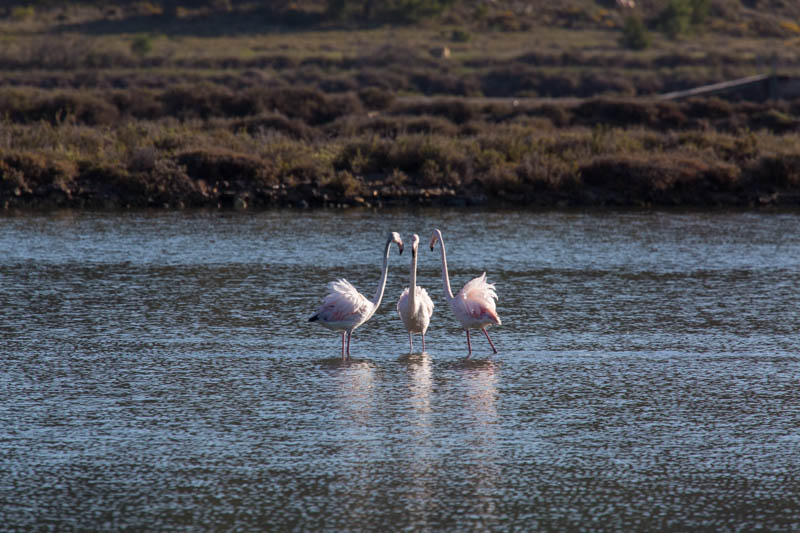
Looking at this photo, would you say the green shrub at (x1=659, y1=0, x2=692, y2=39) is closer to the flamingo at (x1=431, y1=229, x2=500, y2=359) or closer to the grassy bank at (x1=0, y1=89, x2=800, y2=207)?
the grassy bank at (x1=0, y1=89, x2=800, y2=207)

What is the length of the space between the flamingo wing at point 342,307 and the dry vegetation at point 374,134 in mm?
11549

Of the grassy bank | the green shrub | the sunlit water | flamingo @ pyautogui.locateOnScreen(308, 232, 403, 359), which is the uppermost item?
the green shrub

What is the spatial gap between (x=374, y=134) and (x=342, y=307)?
1750cm

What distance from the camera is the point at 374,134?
2653cm

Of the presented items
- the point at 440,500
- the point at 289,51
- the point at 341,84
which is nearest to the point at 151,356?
the point at 440,500

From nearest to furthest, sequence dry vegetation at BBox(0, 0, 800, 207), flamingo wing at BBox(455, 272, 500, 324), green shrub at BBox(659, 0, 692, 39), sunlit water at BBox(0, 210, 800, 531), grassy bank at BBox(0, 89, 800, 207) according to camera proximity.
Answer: sunlit water at BBox(0, 210, 800, 531), flamingo wing at BBox(455, 272, 500, 324), grassy bank at BBox(0, 89, 800, 207), dry vegetation at BBox(0, 0, 800, 207), green shrub at BBox(659, 0, 692, 39)

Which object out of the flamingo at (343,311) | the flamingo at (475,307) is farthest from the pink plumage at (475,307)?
the flamingo at (343,311)

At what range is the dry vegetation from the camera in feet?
69.5

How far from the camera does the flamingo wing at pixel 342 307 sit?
30.8 feet

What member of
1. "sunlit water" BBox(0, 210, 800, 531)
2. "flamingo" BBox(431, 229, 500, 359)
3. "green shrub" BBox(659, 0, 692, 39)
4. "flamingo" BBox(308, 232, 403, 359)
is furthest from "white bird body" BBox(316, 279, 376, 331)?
"green shrub" BBox(659, 0, 692, 39)

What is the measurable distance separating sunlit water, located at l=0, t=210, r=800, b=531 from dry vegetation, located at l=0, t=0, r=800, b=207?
5.93 metres

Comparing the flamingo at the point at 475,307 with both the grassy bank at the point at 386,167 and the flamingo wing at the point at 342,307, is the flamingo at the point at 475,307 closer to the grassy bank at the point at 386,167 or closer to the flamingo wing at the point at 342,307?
the flamingo wing at the point at 342,307

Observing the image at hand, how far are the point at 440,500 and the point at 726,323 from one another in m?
5.80

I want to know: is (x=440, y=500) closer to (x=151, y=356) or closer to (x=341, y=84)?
(x=151, y=356)
